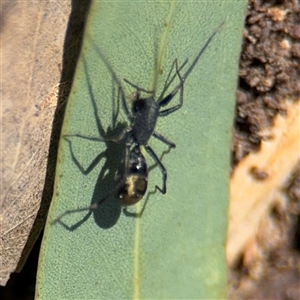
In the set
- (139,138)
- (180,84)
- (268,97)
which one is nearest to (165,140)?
(139,138)

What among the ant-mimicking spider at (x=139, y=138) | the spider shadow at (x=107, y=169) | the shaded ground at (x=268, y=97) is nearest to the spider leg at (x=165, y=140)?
the ant-mimicking spider at (x=139, y=138)

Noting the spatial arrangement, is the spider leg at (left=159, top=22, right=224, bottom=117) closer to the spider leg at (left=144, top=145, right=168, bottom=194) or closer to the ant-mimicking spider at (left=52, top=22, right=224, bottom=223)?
the ant-mimicking spider at (left=52, top=22, right=224, bottom=223)

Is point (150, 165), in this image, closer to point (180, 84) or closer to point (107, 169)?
point (107, 169)

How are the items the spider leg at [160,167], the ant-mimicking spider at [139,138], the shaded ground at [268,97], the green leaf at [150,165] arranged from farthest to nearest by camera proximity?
1. the shaded ground at [268,97]
2. the spider leg at [160,167]
3. the ant-mimicking spider at [139,138]
4. the green leaf at [150,165]

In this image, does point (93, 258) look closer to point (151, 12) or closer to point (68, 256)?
point (68, 256)

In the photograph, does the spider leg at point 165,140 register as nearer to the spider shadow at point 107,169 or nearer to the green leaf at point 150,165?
the green leaf at point 150,165

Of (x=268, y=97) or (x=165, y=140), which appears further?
(x=268, y=97)
